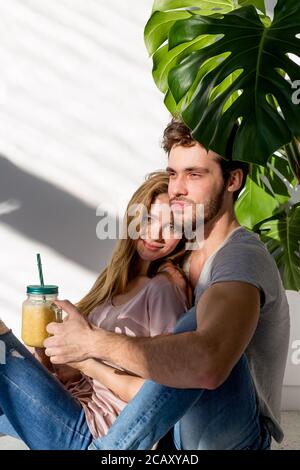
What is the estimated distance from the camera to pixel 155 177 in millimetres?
2041

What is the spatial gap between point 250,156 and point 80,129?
1.10 meters

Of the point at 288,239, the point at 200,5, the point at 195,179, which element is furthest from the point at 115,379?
the point at 200,5

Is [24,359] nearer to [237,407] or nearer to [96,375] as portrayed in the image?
[96,375]

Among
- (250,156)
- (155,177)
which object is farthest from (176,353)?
(155,177)

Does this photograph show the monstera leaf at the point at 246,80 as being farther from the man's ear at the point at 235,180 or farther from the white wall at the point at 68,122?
the white wall at the point at 68,122

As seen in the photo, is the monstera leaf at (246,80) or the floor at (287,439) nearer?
the monstera leaf at (246,80)

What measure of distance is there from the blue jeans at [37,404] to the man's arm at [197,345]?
6.2 inches

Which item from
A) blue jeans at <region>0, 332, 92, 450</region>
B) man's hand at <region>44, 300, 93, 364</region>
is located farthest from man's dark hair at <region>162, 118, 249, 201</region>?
blue jeans at <region>0, 332, 92, 450</region>

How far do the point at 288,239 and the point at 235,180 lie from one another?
55 centimetres

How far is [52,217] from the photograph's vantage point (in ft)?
8.80

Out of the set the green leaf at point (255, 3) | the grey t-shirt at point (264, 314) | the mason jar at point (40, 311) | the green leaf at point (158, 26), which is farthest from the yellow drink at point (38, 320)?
the green leaf at point (255, 3)

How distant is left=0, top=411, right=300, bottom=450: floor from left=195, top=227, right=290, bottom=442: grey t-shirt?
0.79 m

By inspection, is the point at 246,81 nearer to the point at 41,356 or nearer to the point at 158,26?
the point at 158,26

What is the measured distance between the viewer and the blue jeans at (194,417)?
149 centimetres
